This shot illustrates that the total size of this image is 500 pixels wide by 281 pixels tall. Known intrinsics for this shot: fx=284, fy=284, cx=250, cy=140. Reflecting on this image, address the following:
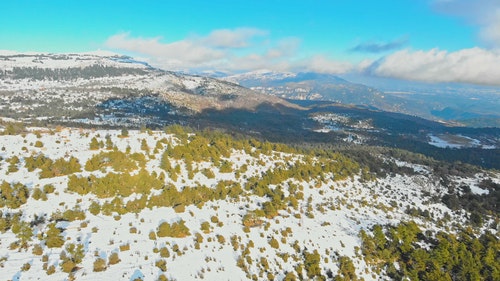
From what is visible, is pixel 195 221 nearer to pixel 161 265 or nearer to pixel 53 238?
pixel 161 265

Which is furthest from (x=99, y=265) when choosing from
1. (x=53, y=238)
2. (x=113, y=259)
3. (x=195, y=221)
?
(x=195, y=221)

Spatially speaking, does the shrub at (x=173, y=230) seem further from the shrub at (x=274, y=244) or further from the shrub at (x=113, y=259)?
the shrub at (x=274, y=244)

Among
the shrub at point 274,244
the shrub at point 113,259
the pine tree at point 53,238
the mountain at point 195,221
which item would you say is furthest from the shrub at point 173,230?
the shrub at point 274,244

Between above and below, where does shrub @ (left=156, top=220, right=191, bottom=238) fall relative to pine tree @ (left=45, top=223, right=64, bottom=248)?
below

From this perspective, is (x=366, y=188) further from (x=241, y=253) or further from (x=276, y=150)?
(x=241, y=253)

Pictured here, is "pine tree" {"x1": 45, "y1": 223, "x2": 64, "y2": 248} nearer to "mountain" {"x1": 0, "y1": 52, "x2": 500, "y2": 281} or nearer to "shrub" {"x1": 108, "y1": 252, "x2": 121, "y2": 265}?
"mountain" {"x1": 0, "y1": 52, "x2": 500, "y2": 281}

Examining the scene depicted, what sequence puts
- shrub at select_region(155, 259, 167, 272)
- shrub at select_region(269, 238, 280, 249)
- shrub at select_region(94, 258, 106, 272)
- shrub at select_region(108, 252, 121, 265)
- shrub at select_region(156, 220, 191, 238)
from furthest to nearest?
shrub at select_region(269, 238, 280, 249) → shrub at select_region(156, 220, 191, 238) → shrub at select_region(155, 259, 167, 272) → shrub at select_region(108, 252, 121, 265) → shrub at select_region(94, 258, 106, 272)

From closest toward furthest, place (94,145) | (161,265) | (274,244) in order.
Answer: (161,265) → (274,244) → (94,145)

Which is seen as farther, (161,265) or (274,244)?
(274,244)

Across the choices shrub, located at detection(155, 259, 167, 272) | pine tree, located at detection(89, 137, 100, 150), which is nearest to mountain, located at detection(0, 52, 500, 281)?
shrub, located at detection(155, 259, 167, 272)
